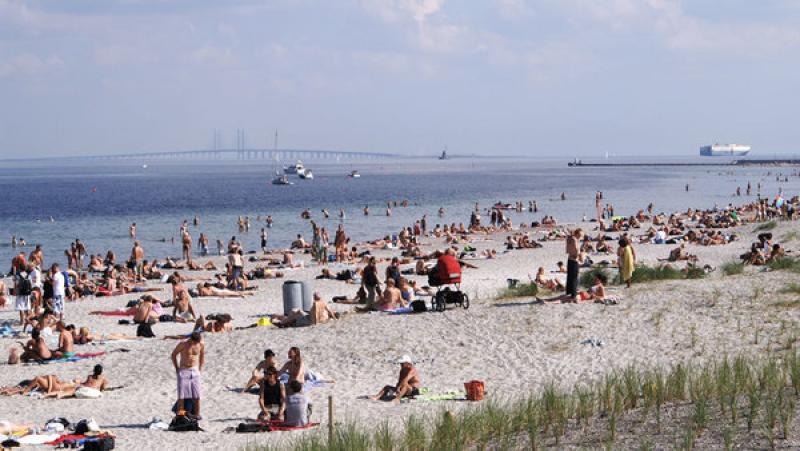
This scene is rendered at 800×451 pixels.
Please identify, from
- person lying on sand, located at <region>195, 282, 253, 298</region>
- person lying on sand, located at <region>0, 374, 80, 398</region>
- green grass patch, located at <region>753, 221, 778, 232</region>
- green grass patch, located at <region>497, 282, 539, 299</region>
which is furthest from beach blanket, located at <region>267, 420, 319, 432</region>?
Answer: green grass patch, located at <region>753, 221, 778, 232</region>

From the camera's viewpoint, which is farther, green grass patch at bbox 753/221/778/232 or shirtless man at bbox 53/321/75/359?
green grass patch at bbox 753/221/778/232

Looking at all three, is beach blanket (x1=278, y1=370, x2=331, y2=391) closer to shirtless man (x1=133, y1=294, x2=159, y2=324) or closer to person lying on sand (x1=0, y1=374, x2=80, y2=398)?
person lying on sand (x1=0, y1=374, x2=80, y2=398)

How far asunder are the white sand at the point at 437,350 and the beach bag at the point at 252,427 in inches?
6.1

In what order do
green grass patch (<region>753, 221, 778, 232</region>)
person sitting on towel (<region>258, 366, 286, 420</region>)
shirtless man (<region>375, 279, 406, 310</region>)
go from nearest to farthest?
person sitting on towel (<region>258, 366, 286, 420</region>)
shirtless man (<region>375, 279, 406, 310</region>)
green grass patch (<region>753, 221, 778, 232</region>)

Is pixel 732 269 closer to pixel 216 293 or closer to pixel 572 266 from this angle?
pixel 572 266

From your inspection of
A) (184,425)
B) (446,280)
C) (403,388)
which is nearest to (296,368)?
(403,388)

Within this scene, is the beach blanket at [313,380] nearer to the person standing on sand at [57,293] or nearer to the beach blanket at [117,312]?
the beach blanket at [117,312]

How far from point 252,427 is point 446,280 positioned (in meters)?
6.59

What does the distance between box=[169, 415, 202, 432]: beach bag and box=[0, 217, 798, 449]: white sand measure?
0.15 metres

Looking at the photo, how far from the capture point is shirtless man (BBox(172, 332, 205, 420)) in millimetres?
12086

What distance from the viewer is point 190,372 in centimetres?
1212

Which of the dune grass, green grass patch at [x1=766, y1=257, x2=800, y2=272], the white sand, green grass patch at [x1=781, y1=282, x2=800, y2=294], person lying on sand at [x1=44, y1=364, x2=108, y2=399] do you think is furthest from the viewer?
green grass patch at [x1=766, y1=257, x2=800, y2=272]

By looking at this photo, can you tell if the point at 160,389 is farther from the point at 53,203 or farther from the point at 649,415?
the point at 53,203

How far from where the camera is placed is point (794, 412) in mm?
8992
